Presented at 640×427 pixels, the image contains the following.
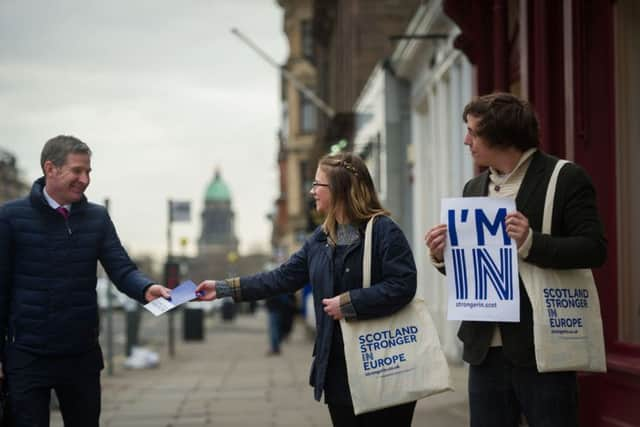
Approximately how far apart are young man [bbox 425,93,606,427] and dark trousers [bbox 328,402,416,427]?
534mm

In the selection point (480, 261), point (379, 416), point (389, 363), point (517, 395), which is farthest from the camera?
point (379, 416)

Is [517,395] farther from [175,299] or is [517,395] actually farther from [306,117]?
[306,117]

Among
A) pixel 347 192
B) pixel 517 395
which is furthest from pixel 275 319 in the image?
pixel 517 395

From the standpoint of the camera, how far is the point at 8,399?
5656mm

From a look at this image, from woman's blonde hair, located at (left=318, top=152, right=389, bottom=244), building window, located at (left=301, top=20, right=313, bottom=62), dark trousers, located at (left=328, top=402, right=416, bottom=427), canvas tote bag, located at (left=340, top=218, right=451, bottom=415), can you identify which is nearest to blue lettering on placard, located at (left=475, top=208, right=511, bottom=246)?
canvas tote bag, located at (left=340, top=218, right=451, bottom=415)

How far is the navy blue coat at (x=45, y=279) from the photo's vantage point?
567 cm

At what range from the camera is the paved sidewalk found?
1090 centimetres

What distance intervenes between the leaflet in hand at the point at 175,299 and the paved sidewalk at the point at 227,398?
4047 millimetres

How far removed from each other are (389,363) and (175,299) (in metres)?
1.38

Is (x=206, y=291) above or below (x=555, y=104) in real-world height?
below

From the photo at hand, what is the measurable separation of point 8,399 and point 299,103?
65955mm

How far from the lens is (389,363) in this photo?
5.01 meters

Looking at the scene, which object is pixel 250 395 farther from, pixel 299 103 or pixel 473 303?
pixel 299 103

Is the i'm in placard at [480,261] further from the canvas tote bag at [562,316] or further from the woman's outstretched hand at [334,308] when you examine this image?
the woman's outstretched hand at [334,308]
